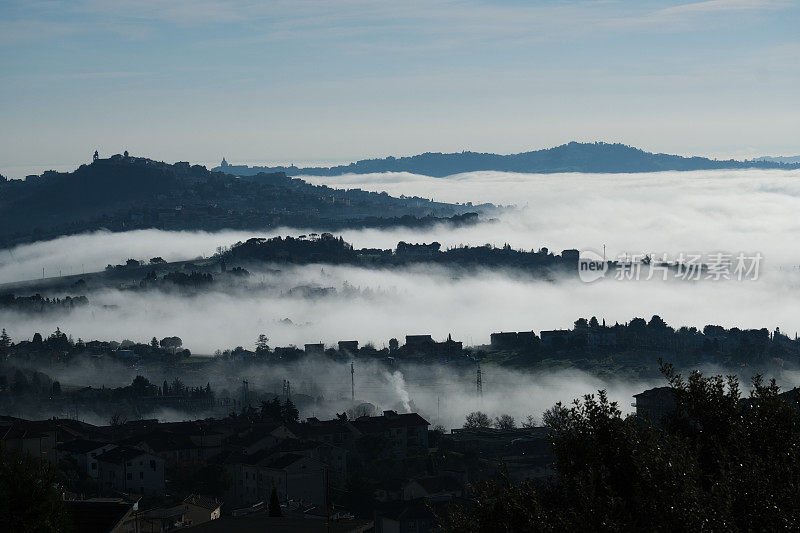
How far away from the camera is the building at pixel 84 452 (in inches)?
3054

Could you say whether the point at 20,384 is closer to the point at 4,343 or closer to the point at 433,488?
the point at 4,343

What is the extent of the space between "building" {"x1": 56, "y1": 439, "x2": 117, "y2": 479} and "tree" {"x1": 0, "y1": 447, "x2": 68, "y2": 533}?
45.6 m

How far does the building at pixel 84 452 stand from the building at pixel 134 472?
1.95 m

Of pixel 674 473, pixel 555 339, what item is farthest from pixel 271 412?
pixel 674 473

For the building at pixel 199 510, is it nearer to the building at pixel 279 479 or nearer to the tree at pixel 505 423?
the building at pixel 279 479

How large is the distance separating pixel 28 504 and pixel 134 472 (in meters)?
44.5

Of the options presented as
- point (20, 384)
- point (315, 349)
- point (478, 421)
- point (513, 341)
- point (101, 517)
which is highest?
point (101, 517)

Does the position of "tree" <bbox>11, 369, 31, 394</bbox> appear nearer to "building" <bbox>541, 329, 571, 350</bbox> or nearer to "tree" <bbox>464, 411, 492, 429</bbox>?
"tree" <bbox>464, 411, 492, 429</bbox>

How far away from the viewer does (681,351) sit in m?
170

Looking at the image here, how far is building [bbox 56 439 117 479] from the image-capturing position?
77.6m

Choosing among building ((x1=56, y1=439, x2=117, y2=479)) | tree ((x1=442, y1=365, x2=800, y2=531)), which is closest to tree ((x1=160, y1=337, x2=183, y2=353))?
building ((x1=56, y1=439, x2=117, y2=479))

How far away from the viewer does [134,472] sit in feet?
245

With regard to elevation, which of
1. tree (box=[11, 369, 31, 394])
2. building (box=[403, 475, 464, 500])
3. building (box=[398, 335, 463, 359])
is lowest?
building (box=[398, 335, 463, 359])

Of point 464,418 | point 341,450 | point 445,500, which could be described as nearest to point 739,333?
point 464,418
